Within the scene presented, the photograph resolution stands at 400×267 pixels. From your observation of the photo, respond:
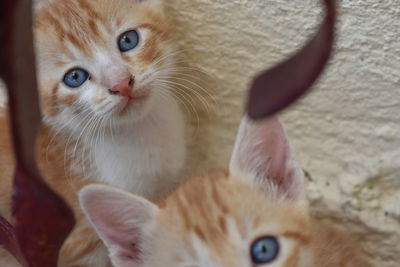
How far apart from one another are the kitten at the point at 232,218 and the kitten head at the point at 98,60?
22 cm

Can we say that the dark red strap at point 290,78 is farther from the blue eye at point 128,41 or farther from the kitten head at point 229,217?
the blue eye at point 128,41

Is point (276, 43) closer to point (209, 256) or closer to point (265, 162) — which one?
point (265, 162)

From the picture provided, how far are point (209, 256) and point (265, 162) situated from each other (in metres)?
0.18

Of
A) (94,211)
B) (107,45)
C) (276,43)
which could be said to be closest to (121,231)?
(94,211)

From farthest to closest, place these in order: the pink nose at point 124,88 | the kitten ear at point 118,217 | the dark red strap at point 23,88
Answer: the pink nose at point 124,88
the kitten ear at point 118,217
the dark red strap at point 23,88

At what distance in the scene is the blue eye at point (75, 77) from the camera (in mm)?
1073

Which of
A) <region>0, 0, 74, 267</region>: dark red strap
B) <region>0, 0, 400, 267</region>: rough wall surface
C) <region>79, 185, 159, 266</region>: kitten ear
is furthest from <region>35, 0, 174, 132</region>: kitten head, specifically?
<region>0, 0, 74, 267</region>: dark red strap

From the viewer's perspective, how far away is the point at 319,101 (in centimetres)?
121

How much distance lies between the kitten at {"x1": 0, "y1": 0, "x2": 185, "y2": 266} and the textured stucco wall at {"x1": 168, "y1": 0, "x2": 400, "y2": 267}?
0.12 meters

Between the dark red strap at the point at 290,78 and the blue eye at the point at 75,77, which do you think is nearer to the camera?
the dark red strap at the point at 290,78

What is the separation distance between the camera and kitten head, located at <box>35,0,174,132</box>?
104cm

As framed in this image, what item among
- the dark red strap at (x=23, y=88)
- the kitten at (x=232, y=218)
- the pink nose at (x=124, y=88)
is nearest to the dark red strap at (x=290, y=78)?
the dark red strap at (x=23, y=88)

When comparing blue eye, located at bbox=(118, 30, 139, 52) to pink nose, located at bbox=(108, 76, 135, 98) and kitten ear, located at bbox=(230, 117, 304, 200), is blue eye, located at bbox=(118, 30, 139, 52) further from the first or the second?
kitten ear, located at bbox=(230, 117, 304, 200)

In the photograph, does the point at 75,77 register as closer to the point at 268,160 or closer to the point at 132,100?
the point at 132,100
